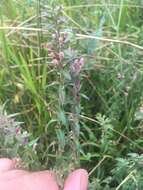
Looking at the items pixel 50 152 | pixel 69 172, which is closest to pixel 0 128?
pixel 69 172

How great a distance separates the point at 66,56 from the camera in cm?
113

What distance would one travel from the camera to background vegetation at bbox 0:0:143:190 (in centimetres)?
A: 131

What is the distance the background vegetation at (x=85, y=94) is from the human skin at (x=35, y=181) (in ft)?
0.41

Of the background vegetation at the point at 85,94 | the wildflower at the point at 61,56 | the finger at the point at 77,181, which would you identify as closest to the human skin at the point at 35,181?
the finger at the point at 77,181

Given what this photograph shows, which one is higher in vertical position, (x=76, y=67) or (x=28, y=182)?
(x=76, y=67)

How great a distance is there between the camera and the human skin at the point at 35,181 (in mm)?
1025

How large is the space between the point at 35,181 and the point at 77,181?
0.08m

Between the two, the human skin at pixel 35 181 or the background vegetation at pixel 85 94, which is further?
the background vegetation at pixel 85 94

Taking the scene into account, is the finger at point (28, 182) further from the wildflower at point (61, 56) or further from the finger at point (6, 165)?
the wildflower at point (61, 56)

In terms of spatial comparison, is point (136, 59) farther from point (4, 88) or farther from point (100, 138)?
point (4, 88)

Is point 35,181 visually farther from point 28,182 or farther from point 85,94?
point 85,94

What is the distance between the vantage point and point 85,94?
5.22 feet

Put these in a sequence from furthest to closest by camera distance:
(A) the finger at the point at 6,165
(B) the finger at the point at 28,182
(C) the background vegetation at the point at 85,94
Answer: (C) the background vegetation at the point at 85,94 < (A) the finger at the point at 6,165 < (B) the finger at the point at 28,182

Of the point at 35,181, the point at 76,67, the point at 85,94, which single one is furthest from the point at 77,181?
the point at 85,94
